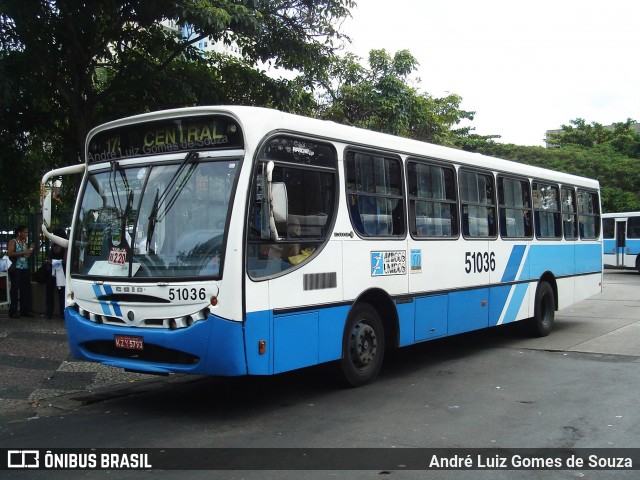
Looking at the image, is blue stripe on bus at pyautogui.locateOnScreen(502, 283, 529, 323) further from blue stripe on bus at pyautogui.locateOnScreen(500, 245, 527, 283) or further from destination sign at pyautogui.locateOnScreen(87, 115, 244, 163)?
destination sign at pyautogui.locateOnScreen(87, 115, 244, 163)

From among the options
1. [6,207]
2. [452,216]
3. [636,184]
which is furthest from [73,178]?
[636,184]

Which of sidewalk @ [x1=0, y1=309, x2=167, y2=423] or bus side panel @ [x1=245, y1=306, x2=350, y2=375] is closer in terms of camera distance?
bus side panel @ [x1=245, y1=306, x2=350, y2=375]

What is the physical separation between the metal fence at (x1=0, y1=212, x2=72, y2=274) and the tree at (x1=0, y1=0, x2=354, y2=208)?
0.70 metres

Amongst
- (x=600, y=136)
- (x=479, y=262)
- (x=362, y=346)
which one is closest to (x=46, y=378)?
(x=362, y=346)

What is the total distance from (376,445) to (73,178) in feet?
34.0

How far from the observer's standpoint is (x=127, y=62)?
1255 cm

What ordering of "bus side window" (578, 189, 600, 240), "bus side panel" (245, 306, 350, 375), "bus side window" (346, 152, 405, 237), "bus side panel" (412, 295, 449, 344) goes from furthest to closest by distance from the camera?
"bus side window" (578, 189, 600, 240), "bus side panel" (412, 295, 449, 344), "bus side window" (346, 152, 405, 237), "bus side panel" (245, 306, 350, 375)

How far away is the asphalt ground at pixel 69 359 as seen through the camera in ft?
23.8

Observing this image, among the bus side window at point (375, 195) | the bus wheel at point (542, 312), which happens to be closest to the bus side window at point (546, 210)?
the bus wheel at point (542, 312)

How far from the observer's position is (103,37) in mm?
12508

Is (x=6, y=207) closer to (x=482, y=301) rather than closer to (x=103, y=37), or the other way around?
(x=103, y=37)

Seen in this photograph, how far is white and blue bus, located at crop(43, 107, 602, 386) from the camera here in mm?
6000

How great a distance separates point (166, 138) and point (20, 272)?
750cm

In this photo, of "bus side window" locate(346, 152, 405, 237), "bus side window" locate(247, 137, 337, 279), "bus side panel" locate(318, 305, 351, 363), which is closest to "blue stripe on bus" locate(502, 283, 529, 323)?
"bus side window" locate(346, 152, 405, 237)
